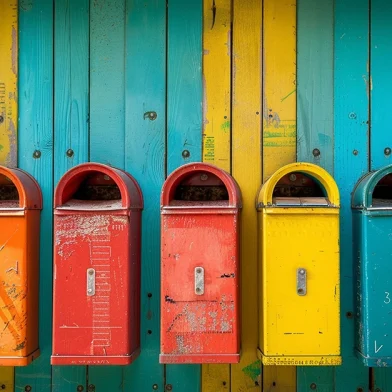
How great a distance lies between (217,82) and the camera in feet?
8.55

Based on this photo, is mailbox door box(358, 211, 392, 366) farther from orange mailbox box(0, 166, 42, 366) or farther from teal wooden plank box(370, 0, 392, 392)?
orange mailbox box(0, 166, 42, 366)

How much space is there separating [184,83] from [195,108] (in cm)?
15

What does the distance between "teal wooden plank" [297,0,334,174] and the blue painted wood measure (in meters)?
0.55

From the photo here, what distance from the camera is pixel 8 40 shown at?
8.68 ft

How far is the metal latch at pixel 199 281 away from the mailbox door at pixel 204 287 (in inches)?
0.4

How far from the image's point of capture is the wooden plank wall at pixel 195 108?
2562 mm

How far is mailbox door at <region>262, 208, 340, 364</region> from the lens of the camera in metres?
2.14

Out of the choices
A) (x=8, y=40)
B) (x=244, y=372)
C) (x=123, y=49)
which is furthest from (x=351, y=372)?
(x=8, y=40)

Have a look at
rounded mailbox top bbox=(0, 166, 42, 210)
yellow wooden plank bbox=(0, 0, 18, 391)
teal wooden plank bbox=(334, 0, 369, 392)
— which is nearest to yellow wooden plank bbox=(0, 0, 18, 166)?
yellow wooden plank bbox=(0, 0, 18, 391)

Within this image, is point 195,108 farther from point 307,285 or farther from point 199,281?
point 307,285

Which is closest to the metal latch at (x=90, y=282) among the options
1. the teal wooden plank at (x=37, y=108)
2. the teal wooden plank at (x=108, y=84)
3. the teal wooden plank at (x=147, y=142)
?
the teal wooden plank at (x=147, y=142)

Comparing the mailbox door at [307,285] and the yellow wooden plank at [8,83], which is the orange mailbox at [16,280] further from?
the mailbox door at [307,285]

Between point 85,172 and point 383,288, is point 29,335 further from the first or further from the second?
point 383,288

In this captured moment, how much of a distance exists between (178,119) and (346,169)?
3.14ft
